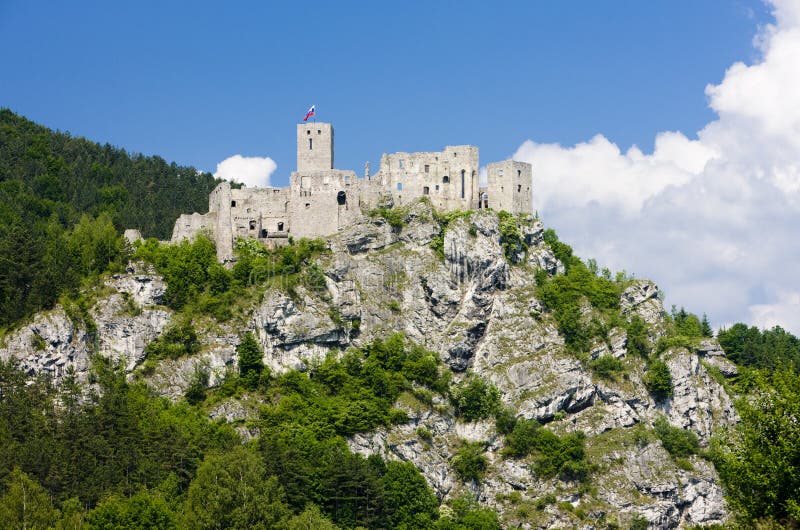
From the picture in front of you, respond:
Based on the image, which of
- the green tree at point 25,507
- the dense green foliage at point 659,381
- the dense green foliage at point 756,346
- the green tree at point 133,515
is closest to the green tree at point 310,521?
the green tree at point 133,515

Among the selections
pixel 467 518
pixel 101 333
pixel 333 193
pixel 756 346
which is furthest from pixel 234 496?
pixel 756 346

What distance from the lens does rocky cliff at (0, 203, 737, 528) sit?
87125 mm

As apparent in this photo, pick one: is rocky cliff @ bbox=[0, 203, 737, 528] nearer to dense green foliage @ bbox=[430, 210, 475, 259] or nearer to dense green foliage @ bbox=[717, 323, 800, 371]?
dense green foliage @ bbox=[430, 210, 475, 259]

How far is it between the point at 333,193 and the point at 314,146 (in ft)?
16.8

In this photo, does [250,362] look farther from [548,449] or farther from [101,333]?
[548,449]

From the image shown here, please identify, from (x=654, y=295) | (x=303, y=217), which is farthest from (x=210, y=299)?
(x=654, y=295)

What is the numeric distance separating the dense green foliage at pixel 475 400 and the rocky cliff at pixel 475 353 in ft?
2.39

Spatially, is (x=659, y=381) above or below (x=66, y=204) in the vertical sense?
below

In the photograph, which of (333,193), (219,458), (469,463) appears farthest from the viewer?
(333,193)

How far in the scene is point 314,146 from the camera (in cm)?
9956

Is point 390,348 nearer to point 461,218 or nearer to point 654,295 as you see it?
point 461,218

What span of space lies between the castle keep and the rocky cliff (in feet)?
8.02

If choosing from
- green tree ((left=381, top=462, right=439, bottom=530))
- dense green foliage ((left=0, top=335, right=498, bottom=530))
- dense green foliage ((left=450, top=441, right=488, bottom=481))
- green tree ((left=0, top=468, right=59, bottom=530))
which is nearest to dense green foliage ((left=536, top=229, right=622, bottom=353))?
dense green foliage ((left=0, top=335, right=498, bottom=530))

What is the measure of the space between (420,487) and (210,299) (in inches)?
934
